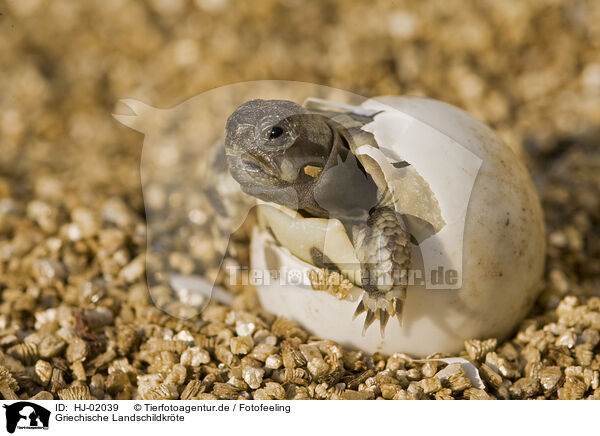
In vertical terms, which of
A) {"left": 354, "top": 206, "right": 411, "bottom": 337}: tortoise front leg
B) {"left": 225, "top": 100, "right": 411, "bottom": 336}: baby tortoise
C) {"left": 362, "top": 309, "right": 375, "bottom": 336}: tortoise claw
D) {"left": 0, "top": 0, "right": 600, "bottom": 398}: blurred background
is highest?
{"left": 0, "top": 0, "right": 600, "bottom": 398}: blurred background

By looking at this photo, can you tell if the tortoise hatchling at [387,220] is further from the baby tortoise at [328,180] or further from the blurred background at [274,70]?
the blurred background at [274,70]

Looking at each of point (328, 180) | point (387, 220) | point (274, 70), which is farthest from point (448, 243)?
point (274, 70)

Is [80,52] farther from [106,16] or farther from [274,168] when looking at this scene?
[274,168]

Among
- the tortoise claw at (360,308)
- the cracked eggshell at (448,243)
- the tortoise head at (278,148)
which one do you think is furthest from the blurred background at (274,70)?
the tortoise claw at (360,308)
